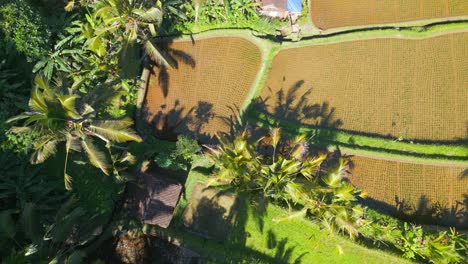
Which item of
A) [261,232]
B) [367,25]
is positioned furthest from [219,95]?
[367,25]

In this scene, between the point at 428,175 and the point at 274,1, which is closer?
the point at 428,175

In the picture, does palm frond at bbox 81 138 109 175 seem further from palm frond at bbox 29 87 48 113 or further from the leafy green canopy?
the leafy green canopy

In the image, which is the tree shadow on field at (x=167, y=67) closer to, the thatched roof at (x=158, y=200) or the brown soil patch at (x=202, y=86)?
the brown soil patch at (x=202, y=86)

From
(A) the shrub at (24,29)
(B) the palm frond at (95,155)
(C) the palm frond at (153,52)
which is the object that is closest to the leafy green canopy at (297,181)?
(B) the palm frond at (95,155)

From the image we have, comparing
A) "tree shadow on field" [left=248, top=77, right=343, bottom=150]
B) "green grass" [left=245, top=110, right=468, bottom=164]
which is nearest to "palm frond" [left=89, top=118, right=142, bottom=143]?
"green grass" [left=245, top=110, right=468, bottom=164]

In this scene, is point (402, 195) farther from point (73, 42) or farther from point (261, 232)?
point (73, 42)

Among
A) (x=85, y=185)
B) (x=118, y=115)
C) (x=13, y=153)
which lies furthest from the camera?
(x=118, y=115)

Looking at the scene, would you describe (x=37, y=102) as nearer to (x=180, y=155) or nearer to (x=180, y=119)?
(x=180, y=155)
